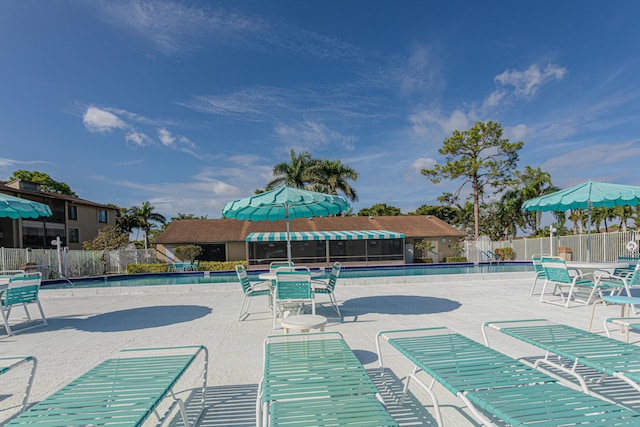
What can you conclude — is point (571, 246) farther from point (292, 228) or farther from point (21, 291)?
point (21, 291)

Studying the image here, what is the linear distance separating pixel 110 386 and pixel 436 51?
22.3 meters

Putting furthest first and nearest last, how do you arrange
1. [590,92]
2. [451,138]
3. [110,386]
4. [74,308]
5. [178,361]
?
[451,138] → [590,92] → [74,308] → [178,361] → [110,386]

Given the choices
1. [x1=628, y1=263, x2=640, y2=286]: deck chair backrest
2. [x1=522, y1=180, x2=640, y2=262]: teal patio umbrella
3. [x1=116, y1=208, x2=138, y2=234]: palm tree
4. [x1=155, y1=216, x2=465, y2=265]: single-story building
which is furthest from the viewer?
[x1=116, y1=208, x2=138, y2=234]: palm tree

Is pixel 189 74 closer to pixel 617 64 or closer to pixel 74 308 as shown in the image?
pixel 74 308

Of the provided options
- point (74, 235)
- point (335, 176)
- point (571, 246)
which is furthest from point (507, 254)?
point (74, 235)

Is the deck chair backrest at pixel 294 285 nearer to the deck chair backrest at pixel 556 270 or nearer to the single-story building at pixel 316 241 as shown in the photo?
the deck chair backrest at pixel 556 270

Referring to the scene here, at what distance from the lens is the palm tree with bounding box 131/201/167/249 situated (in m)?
50.1

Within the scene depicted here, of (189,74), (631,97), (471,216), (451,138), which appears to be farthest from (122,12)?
(471,216)

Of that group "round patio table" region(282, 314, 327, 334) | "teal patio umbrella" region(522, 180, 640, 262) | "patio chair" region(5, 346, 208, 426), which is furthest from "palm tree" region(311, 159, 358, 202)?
"patio chair" region(5, 346, 208, 426)

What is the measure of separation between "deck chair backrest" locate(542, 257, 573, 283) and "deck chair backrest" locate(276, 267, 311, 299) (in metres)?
6.68

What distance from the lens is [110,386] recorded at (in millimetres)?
2959

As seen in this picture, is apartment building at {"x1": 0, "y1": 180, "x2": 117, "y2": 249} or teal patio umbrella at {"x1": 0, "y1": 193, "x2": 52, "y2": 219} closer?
teal patio umbrella at {"x1": 0, "y1": 193, "x2": 52, "y2": 219}

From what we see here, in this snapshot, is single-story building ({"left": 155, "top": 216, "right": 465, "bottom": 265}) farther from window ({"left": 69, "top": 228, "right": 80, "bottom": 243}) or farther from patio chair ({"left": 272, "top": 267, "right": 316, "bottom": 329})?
patio chair ({"left": 272, "top": 267, "right": 316, "bottom": 329})

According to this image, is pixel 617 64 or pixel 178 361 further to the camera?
pixel 617 64
